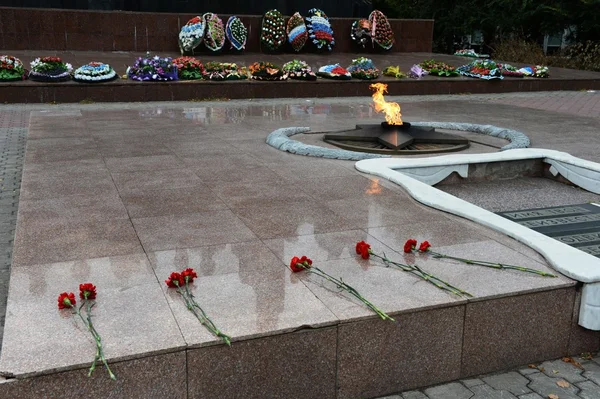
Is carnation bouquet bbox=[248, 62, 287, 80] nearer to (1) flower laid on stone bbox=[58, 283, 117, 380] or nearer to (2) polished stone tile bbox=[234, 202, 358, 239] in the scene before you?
(2) polished stone tile bbox=[234, 202, 358, 239]

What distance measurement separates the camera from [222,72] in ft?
42.5

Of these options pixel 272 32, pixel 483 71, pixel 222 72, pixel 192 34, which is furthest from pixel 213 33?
pixel 483 71

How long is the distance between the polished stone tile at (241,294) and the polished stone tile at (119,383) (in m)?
0.15

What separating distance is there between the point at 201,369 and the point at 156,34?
47.2ft

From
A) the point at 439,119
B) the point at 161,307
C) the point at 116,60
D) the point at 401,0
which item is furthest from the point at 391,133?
the point at 401,0

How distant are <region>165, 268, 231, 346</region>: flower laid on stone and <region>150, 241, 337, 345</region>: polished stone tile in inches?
1.1

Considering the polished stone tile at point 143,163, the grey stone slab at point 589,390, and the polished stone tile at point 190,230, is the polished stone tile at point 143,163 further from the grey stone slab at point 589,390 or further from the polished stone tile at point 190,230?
the grey stone slab at point 589,390

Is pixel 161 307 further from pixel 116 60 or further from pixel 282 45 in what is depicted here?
pixel 282 45

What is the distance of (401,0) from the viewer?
3288 centimetres

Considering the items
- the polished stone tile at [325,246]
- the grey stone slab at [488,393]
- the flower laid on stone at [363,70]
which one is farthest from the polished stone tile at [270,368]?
the flower laid on stone at [363,70]

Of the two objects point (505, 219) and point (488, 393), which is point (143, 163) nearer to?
point (505, 219)

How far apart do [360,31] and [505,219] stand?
548 inches

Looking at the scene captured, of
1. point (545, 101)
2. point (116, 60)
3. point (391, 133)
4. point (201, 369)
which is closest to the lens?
point (201, 369)

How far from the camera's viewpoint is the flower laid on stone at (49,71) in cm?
1178
